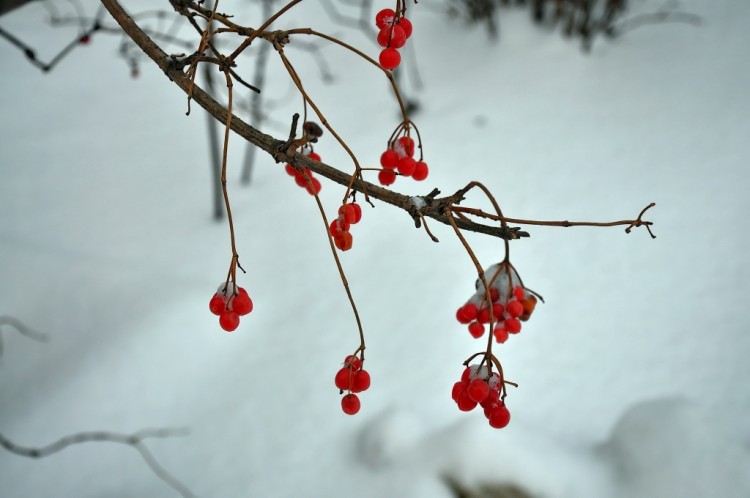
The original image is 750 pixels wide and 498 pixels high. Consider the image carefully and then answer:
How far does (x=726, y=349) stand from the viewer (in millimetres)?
1373

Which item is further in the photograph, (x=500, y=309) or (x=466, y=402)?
(x=500, y=309)

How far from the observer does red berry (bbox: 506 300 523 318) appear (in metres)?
0.81

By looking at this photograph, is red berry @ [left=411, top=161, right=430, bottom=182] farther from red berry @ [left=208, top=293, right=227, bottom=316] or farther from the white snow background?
the white snow background

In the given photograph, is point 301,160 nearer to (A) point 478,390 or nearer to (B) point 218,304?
(B) point 218,304

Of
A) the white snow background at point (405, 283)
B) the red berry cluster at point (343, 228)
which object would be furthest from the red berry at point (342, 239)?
the white snow background at point (405, 283)

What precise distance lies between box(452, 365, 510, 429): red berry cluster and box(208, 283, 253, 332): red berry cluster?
270 millimetres

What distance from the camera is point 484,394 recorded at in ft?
2.08

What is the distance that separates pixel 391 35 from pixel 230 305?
0.38 m

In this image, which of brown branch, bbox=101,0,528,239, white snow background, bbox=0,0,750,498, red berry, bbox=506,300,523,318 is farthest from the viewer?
white snow background, bbox=0,0,750,498

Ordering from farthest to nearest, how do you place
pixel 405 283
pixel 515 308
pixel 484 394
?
pixel 405 283 < pixel 515 308 < pixel 484 394

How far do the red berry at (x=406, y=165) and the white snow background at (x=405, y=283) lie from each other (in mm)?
725

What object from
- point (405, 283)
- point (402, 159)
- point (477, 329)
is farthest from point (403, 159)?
point (405, 283)

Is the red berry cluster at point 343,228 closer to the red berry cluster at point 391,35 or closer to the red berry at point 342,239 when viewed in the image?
the red berry at point 342,239

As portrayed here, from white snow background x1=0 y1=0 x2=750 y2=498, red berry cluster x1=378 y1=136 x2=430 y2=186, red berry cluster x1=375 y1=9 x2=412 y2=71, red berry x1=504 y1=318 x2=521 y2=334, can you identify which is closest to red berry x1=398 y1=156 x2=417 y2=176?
red berry cluster x1=378 y1=136 x2=430 y2=186
